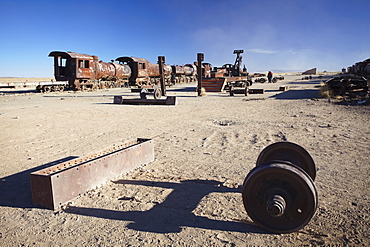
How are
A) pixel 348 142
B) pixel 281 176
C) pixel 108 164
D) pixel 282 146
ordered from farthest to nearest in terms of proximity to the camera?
pixel 348 142 < pixel 108 164 < pixel 282 146 < pixel 281 176

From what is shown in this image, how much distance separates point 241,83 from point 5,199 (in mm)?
28595

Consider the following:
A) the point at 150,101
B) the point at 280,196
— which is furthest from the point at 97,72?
the point at 280,196

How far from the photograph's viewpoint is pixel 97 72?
88.0 ft

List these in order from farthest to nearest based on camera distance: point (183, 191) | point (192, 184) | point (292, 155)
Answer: point (192, 184) < point (183, 191) < point (292, 155)

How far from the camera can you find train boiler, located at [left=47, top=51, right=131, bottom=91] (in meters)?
23.7

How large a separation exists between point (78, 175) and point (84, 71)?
75.5 feet

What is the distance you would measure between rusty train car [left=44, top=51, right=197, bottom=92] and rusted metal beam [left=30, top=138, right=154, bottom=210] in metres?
21.3

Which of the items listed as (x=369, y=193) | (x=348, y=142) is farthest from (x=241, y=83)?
(x=369, y=193)

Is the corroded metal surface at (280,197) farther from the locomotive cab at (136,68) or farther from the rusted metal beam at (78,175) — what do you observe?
the locomotive cab at (136,68)

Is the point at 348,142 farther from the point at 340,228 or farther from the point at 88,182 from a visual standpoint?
the point at 88,182

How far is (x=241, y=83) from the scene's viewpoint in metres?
30.4

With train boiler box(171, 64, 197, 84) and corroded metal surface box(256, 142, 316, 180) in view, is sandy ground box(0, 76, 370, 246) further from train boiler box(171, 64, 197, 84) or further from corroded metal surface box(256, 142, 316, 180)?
train boiler box(171, 64, 197, 84)

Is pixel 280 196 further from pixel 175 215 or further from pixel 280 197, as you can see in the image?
pixel 175 215

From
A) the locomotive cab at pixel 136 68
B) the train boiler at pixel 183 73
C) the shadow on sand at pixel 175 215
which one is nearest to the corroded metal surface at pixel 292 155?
the shadow on sand at pixel 175 215
